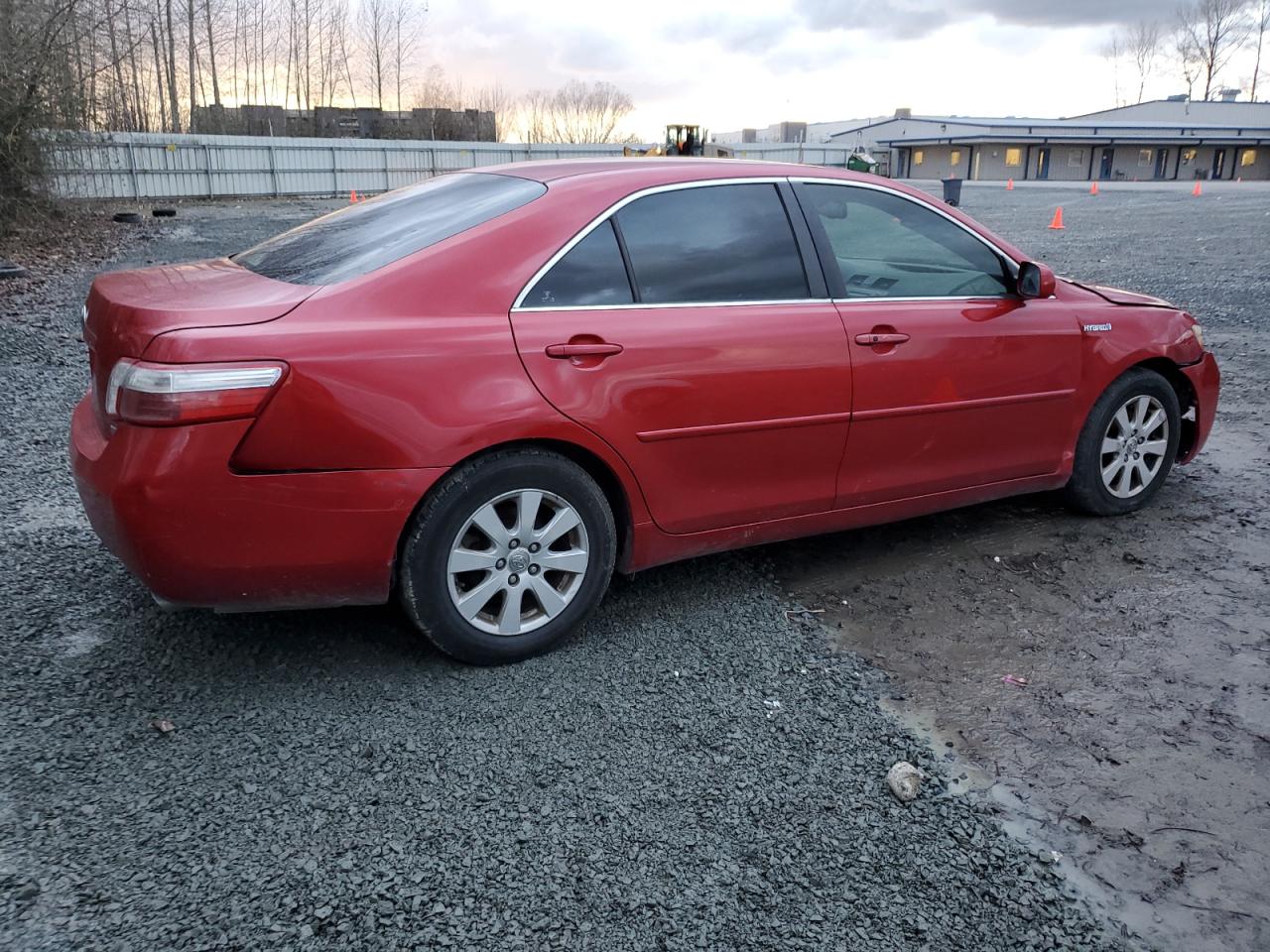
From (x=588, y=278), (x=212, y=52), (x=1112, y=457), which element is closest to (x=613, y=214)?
(x=588, y=278)

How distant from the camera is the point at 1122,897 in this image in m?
2.49

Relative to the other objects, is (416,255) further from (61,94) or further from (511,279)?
(61,94)

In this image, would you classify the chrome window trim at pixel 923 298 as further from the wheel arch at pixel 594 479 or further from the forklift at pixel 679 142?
the forklift at pixel 679 142

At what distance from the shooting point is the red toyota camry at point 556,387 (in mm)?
2990

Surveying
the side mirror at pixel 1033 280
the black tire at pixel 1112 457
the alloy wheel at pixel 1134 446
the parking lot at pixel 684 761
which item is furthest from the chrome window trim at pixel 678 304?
the alloy wheel at pixel 1134 446

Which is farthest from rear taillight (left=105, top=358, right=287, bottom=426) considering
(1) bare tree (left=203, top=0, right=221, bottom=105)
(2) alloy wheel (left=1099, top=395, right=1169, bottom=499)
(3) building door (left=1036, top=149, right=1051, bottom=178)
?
(3) building door (left=1036, top=149, right=1051, bottom=178)

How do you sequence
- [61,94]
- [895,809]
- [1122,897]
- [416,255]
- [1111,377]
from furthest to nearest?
[61,94], [1111,377], [416,255], [895,809], [1122,897]

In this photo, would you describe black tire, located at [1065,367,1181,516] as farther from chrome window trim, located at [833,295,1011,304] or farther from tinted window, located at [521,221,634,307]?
tinted window, located at [521,221,634,307]

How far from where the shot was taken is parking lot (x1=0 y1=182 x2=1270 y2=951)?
239 cm

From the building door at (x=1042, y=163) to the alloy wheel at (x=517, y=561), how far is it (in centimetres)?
7074

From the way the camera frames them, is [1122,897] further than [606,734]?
No

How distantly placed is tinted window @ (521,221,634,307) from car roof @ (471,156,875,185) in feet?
1.05

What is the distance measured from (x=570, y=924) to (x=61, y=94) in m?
20.3

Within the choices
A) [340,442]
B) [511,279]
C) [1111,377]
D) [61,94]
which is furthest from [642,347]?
[61,94]
